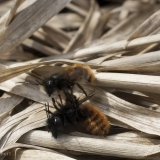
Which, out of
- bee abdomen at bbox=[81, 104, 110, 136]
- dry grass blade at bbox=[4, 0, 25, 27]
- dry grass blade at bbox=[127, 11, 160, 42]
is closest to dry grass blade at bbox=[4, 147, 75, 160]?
bee abdomen at bbox=[81, 104, 110, 136]

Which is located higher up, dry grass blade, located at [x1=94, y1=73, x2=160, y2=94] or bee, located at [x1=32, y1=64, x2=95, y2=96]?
bee, located at [x1=32, y1=64, x2=95, y2=96]

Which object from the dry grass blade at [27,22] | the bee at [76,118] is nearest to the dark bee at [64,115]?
the bee at [76,118]

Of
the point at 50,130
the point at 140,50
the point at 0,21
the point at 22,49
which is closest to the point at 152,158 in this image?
the point at 50,130

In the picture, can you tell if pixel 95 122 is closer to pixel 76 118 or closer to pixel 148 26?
pixel 76 118

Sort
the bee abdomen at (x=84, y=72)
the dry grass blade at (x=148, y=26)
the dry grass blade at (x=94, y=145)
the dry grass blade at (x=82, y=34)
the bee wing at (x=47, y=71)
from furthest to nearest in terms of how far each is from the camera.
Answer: the dry grass blade at (x=82, y=34), the dry grass blade at (x=148, y=26), the bee wing at (x=47, y=71), the bee abdomen at (x=84, y=72), the dry grass blade at (x=94, y=145)

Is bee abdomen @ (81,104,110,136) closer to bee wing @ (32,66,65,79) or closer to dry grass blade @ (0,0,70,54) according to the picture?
Answer: bee wing @ (32,66,65,79)

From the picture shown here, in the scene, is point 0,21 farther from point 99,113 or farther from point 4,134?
point 99,113

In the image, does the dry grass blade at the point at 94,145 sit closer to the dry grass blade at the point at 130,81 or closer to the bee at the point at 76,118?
the bee at the point at 76,118
